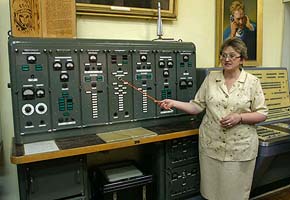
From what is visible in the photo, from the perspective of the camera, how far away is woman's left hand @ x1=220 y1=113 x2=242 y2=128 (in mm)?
1909

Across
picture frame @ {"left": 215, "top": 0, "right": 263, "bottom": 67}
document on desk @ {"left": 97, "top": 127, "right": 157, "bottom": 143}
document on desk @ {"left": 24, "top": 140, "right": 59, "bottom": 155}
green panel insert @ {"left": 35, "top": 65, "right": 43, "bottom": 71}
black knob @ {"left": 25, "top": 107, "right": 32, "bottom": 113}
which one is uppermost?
picture frame @ {"left": 215, "top": 0, "right": 263, "bottom": 67}

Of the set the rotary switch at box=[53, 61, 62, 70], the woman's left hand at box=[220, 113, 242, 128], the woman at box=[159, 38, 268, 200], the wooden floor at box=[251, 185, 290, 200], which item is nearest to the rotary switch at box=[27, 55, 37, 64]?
the rotary switch at box=[53, 61, 62, 70]

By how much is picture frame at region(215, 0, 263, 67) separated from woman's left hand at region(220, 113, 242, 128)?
4.16ft

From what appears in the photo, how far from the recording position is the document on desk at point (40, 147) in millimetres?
1652

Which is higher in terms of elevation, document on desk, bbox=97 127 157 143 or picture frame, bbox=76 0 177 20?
picture frame, bbox=76 0 177 20

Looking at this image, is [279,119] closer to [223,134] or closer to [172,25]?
[223,134]

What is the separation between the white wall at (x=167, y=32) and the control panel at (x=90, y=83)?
1.33 ft

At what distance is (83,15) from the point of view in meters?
2.33

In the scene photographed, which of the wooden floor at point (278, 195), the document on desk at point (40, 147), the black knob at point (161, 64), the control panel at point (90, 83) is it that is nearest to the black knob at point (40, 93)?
the control panel at point (90, 83)

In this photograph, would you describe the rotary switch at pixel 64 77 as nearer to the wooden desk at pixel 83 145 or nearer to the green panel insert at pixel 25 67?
the green panel insert at pixel 25 67

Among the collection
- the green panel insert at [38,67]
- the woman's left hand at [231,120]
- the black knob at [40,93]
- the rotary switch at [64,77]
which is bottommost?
the woman's left hand at [231,120]

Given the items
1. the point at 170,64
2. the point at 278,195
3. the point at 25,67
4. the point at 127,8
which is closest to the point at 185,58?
the point at 170,64

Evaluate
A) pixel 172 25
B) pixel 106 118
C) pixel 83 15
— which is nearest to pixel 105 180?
pixel 106 118

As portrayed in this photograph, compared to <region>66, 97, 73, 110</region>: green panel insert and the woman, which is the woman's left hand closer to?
the woman
